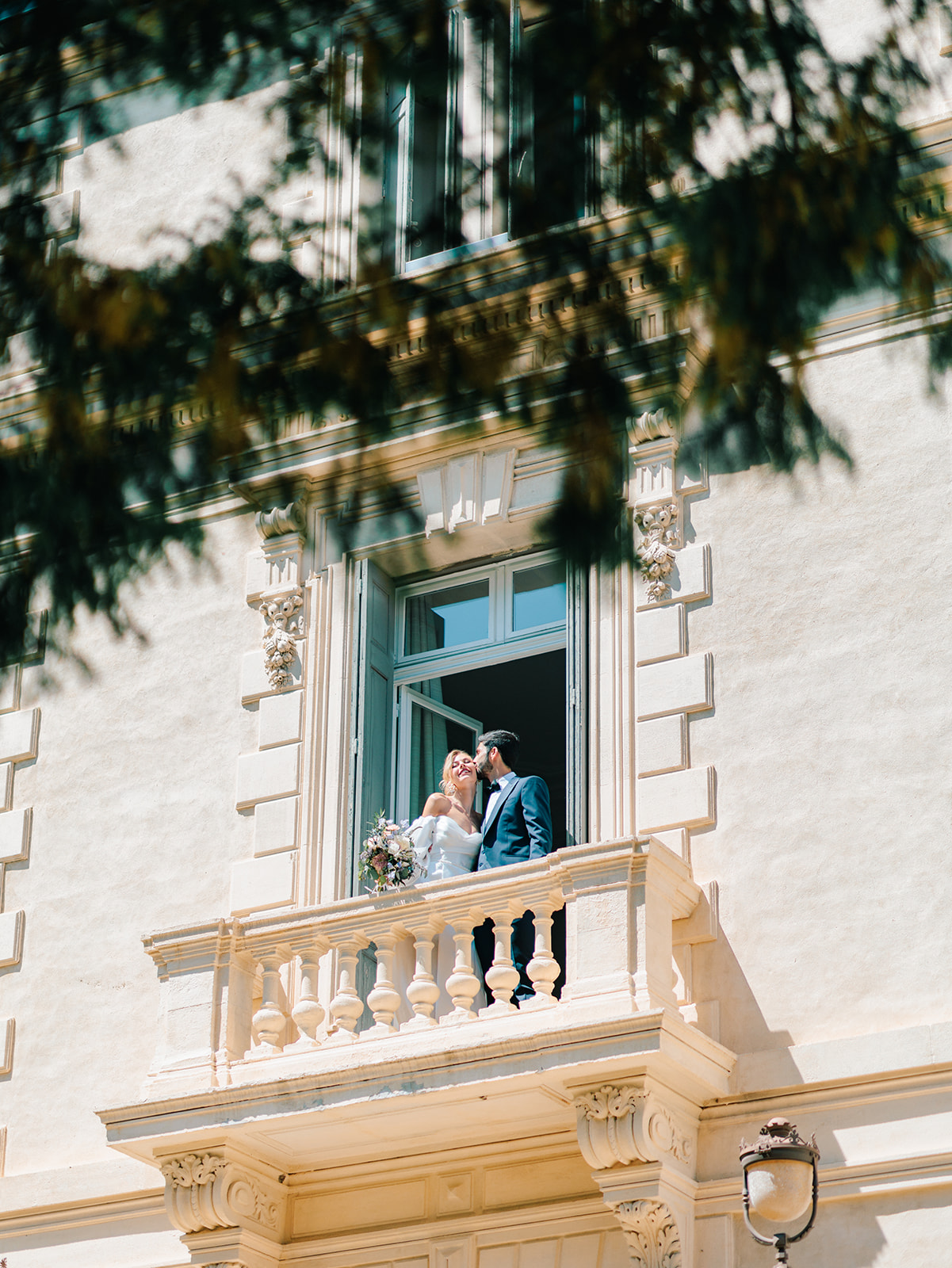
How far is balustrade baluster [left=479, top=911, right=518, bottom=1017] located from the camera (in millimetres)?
10781

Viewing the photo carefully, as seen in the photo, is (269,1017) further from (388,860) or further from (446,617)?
(446,617)

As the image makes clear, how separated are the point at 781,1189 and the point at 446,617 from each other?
4873 millimetres

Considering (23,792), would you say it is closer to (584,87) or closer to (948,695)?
(948,695)

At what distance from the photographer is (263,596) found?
13164 millimetres

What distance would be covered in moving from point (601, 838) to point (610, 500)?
5681 mm

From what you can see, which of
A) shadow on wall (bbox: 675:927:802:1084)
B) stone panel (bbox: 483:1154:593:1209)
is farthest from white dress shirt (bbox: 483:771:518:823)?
stone panel (bbox: 483:1154:593:1209)

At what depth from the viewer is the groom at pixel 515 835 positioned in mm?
11641

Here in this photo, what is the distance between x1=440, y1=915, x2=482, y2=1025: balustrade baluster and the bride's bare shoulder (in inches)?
47.5

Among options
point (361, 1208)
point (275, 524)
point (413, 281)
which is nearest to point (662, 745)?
point (361, 1208)

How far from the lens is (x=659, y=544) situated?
1203 cm

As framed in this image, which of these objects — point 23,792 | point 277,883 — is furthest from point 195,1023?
point 23,792

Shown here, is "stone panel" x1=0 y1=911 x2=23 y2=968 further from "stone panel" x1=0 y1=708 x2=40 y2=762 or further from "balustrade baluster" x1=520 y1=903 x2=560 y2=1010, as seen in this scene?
"balustrade baluster" x1=520 y1=903 x2=560 y2=1010

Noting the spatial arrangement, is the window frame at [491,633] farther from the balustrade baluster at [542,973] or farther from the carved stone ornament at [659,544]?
the balustrade baluster at [542,973]

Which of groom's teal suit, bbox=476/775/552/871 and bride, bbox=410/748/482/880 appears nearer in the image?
groom's teal suit, bbox=476/775/552/871
